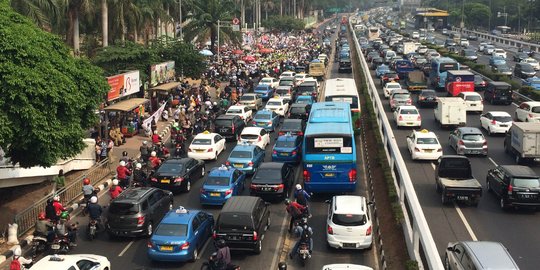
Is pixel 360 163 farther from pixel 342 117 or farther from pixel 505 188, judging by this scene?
pixel 505 188

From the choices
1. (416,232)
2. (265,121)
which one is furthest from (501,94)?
(416,232)

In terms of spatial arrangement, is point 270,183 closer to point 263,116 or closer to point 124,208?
point 124,208

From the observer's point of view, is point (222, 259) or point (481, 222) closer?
point (222, 259)

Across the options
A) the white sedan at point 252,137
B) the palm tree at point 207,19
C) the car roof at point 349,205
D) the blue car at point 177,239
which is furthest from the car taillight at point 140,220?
the palm tree at point 207,19

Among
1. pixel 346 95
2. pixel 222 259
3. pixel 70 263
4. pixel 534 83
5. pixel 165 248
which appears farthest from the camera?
pixel 534 83

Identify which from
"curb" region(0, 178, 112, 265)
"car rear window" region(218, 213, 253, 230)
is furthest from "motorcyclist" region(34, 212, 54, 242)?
"car rear window" region(218, 213, 253, 230)

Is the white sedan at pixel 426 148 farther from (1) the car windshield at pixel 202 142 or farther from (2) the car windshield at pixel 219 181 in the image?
(2) the car windshield at pixel 219 181
